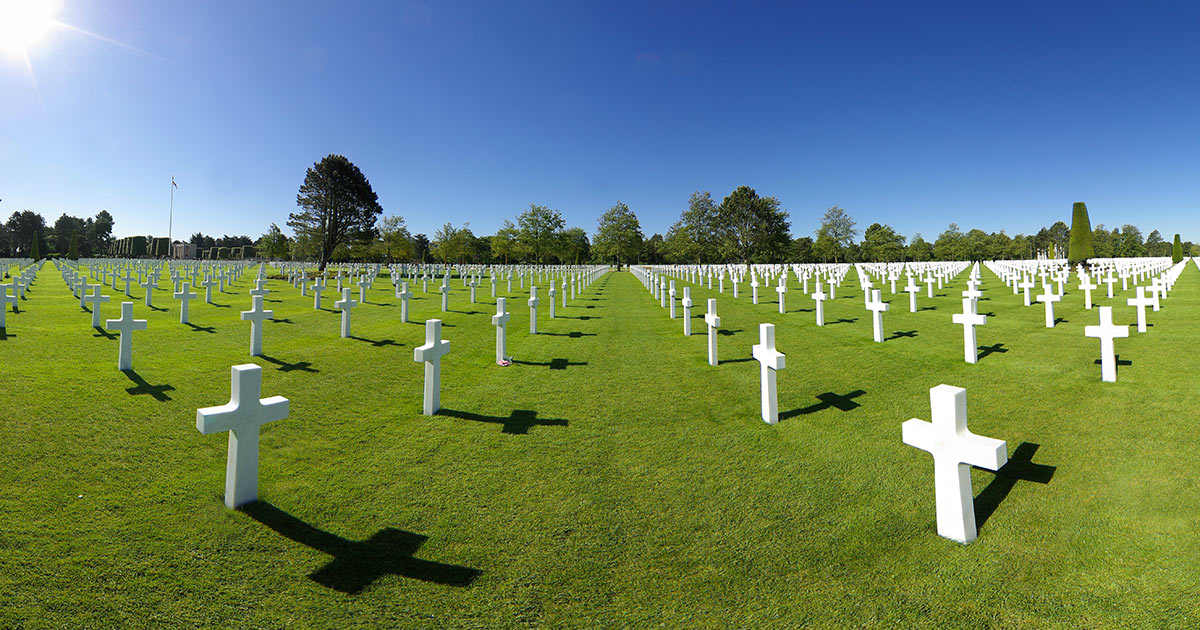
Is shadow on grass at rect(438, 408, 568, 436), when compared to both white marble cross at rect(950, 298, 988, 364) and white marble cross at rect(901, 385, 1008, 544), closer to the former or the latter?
white marble cross at rect(901, 385, 1008, 544)

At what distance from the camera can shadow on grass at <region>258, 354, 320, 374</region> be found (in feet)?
24.8

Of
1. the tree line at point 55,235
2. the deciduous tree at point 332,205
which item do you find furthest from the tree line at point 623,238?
the tree line at point 55,235

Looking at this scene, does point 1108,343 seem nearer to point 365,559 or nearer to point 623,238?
point 365,559

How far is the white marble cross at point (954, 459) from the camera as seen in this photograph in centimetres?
289

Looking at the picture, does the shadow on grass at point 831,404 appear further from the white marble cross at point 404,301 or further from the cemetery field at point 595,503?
the white marble cross at point 404,301

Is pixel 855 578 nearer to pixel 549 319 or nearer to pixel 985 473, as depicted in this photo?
pixel 985 473

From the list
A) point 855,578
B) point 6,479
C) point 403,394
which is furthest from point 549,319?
point 855,578

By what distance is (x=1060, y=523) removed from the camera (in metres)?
3.09

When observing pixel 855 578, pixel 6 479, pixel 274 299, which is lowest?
pixel 855 578

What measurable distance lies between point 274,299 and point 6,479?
58.7 ft

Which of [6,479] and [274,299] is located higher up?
[274,299]

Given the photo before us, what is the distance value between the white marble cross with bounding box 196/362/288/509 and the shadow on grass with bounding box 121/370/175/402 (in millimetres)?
3368

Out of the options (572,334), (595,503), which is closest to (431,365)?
(595,503)

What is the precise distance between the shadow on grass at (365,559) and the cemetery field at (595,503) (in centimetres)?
2
